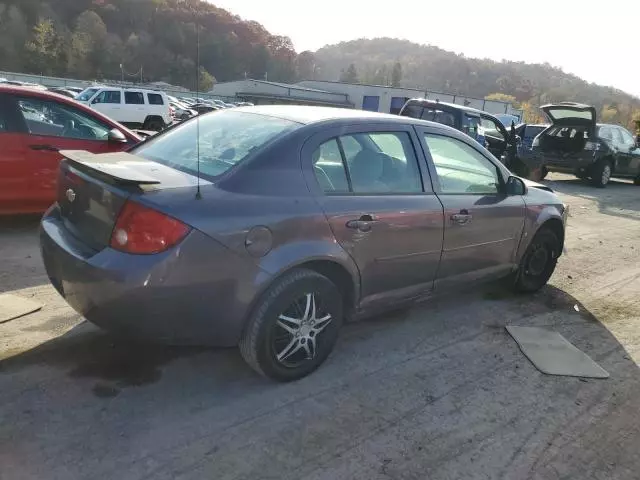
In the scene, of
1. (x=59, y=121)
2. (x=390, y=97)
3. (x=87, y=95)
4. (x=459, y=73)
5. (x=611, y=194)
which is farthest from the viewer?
(x=459, y=73)

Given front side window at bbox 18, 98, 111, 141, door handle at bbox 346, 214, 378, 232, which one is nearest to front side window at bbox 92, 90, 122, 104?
front side window at bbox 18, 98, 111, 141

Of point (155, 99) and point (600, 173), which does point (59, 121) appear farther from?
point (155, 99)

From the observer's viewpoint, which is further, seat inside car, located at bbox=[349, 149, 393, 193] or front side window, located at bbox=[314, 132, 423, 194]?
seat inside car, located at bbox=[349, 149, 393, 193]

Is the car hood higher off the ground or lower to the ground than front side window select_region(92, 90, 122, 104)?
higher

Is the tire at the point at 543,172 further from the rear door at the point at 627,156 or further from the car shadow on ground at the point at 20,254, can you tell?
the car shadow on ground at the point at 20,254

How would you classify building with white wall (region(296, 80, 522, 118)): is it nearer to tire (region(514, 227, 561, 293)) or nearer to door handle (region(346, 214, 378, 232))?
tire (region(514, 227, 561, 293))

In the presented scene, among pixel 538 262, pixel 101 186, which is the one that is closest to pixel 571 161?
pixel 538 262

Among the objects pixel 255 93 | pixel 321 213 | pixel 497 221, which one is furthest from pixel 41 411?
pixel 255 93

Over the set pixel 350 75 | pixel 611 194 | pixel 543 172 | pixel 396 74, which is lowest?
pixel 611 194

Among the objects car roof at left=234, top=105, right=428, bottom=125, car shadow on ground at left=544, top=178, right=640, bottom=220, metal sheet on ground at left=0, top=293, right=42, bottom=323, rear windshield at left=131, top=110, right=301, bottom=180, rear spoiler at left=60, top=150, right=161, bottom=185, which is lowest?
car shadow on ground at left=544, top=178, right=640, bottom=220

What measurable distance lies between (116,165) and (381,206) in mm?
1606

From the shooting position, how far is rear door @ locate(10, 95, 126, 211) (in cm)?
538

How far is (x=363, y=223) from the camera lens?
10.3 feet

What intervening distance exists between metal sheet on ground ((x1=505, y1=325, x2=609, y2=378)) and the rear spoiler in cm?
287
